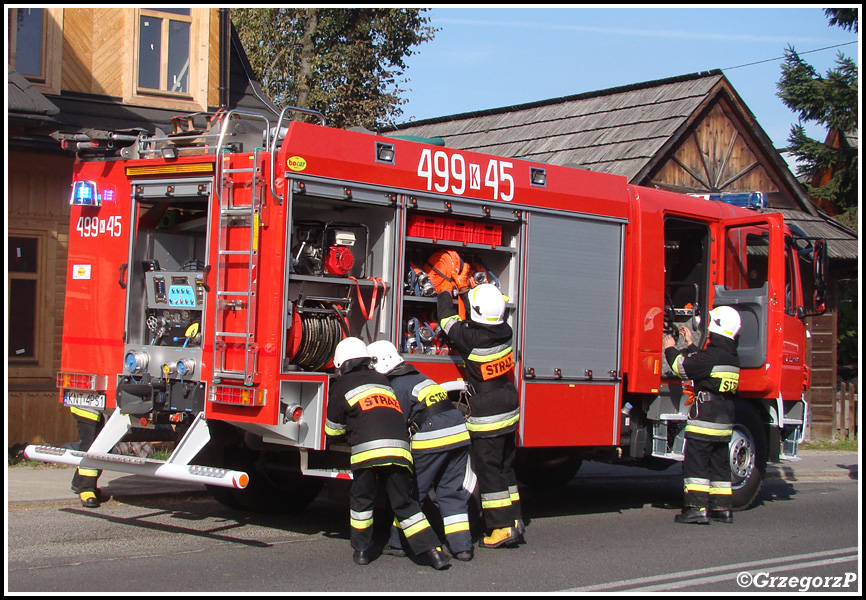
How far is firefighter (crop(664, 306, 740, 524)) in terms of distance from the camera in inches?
341

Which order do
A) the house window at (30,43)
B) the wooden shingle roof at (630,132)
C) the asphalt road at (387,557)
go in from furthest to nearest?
the wooden shingle roof at (630,132) → the house window at (30,43) → the asphalt road at (387,557)

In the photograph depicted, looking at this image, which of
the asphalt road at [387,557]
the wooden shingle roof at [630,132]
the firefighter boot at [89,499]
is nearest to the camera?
the asphalt road at [387,557]

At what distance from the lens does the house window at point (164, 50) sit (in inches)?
493

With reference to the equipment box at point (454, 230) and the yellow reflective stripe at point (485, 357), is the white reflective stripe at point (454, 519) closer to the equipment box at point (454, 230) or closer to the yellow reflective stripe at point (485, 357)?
the yellow reflective stripe at point (485, 357)

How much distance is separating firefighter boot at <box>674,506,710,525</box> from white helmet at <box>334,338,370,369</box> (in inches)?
147

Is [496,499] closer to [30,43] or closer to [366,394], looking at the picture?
[366,394]

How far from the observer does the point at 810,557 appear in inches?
285

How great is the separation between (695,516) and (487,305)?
2.99 metres

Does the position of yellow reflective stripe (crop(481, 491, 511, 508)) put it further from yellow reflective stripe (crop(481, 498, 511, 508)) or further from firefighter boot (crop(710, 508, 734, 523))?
firefighter boot (crop(710, 508, 734, 523))

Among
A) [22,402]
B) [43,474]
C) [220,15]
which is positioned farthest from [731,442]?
[220,15]

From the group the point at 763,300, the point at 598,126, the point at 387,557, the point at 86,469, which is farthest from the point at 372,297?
the point at 598,126

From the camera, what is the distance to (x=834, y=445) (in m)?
16.0

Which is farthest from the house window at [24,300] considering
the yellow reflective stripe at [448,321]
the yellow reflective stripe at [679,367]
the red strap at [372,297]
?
the yellow reflective stripe at [679,367]

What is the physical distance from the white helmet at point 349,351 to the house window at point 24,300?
238 inches
